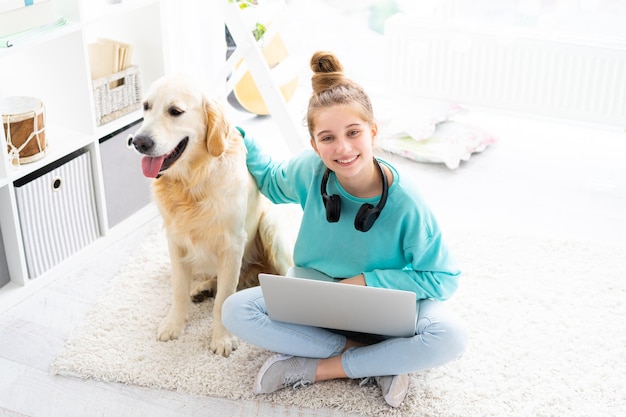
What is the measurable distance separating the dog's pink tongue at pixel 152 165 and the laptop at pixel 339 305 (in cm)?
41

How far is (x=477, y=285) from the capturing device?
99.0 inches

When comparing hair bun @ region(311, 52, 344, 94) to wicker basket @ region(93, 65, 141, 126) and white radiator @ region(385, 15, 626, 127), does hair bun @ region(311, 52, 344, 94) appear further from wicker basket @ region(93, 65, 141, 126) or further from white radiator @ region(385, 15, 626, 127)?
white radiator @ region(385, 15, 626, 127)

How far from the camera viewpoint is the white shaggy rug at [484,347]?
6.68ft

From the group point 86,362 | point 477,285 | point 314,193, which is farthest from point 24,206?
point 477,285

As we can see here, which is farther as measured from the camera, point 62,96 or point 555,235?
point 555,235

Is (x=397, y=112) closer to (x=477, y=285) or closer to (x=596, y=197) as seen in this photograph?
(x=596, y=197)

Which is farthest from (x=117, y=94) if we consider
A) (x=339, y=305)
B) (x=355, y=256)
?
(x=339, y=305)

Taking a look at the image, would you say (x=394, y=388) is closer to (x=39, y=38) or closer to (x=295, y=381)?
(x=295, y=381)

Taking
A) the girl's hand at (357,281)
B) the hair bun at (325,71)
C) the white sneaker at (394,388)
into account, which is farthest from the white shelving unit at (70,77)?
the white sneaker at (394,388)

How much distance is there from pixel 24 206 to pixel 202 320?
0.65 m

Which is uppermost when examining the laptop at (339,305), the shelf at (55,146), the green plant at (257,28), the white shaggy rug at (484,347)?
the green plant at (257,28)

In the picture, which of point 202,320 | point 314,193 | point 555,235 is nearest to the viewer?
point 314,193

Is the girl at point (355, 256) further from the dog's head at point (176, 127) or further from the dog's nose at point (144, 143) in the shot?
the dog's nose at point (144, 143)

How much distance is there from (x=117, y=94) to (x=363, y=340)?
1.26m
